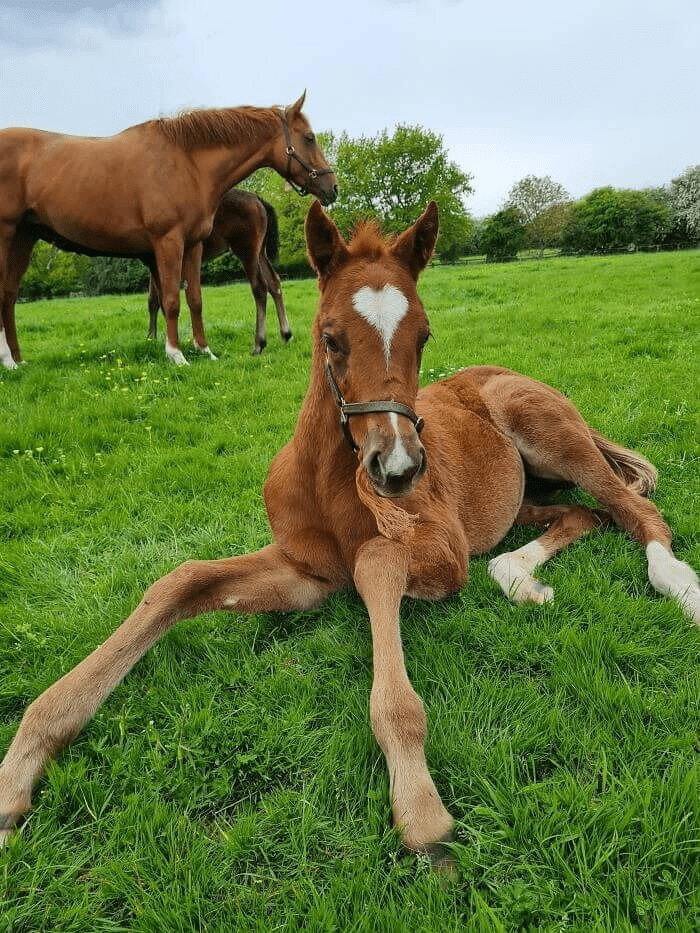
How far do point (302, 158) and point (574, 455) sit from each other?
23.2 feet

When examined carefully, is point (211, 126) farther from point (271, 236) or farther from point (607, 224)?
point (607, 224)

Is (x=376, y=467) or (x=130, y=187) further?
(x=130, y=187)

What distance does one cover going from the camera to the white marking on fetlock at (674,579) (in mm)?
2770

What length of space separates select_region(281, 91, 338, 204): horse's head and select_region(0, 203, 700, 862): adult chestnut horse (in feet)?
21.0

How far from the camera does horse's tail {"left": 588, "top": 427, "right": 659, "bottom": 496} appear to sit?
158 inches

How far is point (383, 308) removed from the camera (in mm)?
2443

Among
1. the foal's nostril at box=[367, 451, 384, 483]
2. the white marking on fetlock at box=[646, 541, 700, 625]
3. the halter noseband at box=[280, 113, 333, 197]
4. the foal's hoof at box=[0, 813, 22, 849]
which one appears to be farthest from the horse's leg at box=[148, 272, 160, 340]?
the foal's hoof at box=[0, 813, 22, 849]

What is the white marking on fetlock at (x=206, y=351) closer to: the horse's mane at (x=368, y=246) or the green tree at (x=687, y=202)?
the horse's mane at (x=368, y=246)

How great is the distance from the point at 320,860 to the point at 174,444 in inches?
173

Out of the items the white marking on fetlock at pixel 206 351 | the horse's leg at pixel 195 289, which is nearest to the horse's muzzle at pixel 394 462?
the white marking on fetlock at pixel 206 351

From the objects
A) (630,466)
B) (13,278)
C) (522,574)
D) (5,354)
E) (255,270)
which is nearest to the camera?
(522,574)

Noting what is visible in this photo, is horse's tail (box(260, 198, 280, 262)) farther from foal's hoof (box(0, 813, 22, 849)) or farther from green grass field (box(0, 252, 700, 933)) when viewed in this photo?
foal's hoof (box(0, 813, 22, 849))

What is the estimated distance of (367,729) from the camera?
6.92 feet

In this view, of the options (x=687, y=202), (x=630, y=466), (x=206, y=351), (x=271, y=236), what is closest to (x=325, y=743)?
(x=630, y=466)
